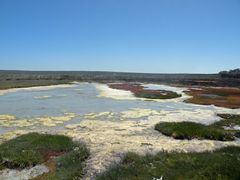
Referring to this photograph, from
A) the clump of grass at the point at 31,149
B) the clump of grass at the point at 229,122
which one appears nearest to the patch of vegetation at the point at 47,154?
the clump of grass at the point at 31,149

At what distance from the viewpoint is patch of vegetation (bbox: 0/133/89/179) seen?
1331 cm

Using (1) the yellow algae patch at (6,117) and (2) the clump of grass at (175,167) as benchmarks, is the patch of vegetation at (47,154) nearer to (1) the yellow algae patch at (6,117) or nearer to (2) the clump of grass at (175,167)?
(2) the clump of grass at (175,167)

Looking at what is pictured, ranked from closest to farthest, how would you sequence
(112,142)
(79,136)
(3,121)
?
1. (112,142)
2. (79,136)
3. (3,121)

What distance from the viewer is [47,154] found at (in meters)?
15.9

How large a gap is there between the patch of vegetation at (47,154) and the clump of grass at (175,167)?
2130mm

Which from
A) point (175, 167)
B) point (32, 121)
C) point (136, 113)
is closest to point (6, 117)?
point (32, 121)

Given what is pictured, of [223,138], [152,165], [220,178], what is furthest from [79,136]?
[220,178]

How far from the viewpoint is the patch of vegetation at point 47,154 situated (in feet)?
43.7

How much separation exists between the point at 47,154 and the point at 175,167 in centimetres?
758

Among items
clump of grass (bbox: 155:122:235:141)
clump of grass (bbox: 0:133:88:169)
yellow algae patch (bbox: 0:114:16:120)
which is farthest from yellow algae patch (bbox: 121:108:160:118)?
clump of grass (bbox: 0:133:88:169)

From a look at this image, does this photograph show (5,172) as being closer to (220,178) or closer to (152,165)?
(152,165)

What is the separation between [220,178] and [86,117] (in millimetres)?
20247

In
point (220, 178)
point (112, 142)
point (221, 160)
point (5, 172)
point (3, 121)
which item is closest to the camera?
point (220, 178)

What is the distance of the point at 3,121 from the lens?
85.1 ft
